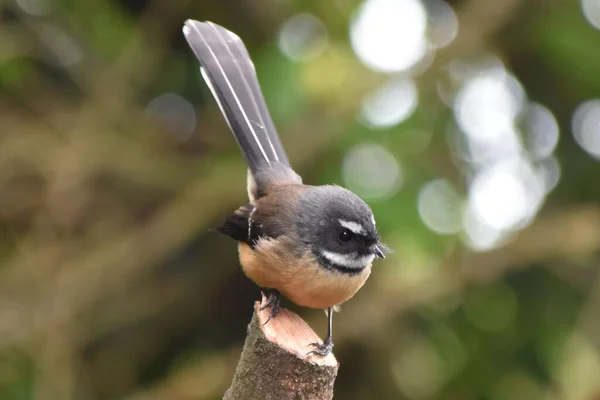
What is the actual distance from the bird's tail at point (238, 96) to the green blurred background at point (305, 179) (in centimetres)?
76

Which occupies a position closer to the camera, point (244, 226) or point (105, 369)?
point (244, 226)

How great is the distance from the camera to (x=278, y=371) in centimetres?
234

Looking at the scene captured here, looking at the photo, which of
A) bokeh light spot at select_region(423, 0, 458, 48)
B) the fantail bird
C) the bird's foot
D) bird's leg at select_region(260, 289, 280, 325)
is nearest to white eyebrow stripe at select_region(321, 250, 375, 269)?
the fantail bird

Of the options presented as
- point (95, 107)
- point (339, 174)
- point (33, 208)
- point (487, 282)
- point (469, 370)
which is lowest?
point (469, 370)

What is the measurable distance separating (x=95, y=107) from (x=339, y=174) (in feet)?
5.17

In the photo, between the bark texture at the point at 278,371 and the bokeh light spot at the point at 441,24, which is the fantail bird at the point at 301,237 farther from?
the bokeh light spot at the point at 441,24

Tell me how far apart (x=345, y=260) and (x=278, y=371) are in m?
1.00

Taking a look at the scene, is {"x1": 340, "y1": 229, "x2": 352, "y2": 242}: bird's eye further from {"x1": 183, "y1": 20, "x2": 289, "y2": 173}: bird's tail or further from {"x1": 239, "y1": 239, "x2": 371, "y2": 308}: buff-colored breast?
{"x1": 183, "y1": 20, "x2": 289, "y2": 173}: bird's tail

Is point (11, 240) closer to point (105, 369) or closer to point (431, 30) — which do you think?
point (105, 369)

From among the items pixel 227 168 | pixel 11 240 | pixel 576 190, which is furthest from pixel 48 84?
pixel 576 190

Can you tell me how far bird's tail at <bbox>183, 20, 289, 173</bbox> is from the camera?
12.6ft

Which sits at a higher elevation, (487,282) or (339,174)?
(339,174)

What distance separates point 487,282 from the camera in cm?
539

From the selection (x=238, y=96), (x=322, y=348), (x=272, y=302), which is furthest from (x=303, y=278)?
(x=238, y=96)
